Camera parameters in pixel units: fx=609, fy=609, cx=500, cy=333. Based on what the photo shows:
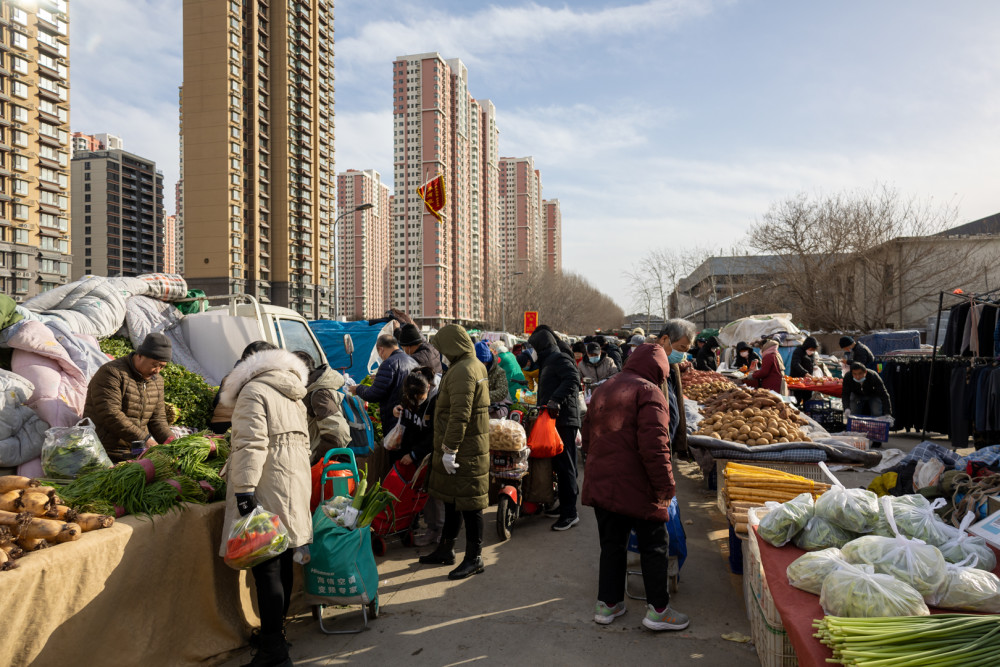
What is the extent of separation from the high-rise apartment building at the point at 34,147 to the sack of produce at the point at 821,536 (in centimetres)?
8150

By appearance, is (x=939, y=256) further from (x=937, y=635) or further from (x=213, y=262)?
(x=213, y=262)

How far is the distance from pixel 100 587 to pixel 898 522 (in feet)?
14.2

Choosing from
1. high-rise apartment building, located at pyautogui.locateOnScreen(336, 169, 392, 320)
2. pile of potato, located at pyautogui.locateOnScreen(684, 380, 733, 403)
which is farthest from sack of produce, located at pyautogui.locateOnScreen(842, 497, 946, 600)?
high-rise apartment building, located at pyautogui.locateOnScreen(336, 169, 392, 320)

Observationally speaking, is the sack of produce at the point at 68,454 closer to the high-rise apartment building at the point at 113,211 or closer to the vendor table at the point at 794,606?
the vendor table at the point at 794,606

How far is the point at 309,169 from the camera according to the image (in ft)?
266

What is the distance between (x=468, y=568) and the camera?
17.0ft

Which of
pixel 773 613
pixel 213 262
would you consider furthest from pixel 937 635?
pixel 213 262

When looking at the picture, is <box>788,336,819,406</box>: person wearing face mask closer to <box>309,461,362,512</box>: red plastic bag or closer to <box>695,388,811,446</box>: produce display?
<box>695,388,811,446</box>: produce display

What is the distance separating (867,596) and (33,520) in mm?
3960

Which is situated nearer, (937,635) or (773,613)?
(937,635)

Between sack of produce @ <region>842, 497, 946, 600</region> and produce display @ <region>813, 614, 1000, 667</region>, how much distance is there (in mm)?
376

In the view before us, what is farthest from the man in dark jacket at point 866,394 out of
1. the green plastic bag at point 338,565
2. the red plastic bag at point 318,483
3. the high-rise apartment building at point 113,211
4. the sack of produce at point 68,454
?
the high-rise apartment building at point 113,211

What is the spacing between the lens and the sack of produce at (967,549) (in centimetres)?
294

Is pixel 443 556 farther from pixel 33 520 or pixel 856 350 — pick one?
pixel 856 350
